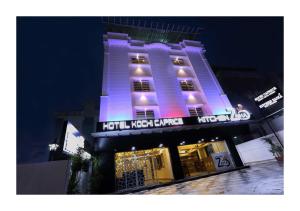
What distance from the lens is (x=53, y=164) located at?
6344mm

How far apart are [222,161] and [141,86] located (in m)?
9.07

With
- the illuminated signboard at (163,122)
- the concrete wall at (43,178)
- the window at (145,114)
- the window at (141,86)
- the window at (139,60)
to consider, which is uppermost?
the window at (139,60)

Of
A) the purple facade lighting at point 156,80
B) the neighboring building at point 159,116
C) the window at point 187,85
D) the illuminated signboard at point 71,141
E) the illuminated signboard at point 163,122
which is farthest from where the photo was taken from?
the window at point 187,85

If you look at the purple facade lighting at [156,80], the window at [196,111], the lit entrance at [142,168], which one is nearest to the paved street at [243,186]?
the lit entrance at [142,168]

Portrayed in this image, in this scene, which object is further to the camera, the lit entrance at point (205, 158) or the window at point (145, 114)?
the window at point (145, 114)

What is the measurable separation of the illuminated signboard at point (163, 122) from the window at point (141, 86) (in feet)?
15.0

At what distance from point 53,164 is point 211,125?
31.4 ft

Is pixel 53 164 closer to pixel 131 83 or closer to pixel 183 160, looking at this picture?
pixel 131 83

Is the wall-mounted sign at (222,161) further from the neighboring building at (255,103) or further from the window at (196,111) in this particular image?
the neighboring building at (255,103)

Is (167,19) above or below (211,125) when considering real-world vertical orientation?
above

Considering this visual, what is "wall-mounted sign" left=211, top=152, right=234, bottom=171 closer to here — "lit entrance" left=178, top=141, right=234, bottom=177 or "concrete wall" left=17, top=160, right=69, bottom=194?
"lit entrance" left=178, top=141, right=234, bottom=177

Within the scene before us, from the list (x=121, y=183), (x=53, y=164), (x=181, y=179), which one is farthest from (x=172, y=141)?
(x=53, y=164)

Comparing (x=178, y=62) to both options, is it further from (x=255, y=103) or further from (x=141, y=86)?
(x=255, y=103)

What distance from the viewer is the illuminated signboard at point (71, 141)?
287 inches
